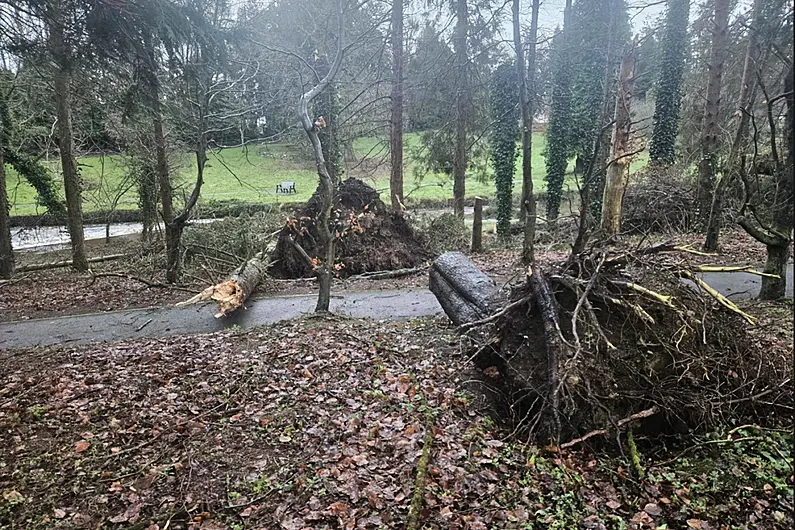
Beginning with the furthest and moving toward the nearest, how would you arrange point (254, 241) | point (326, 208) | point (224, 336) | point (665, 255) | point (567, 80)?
point (567, 80)
point (254, 241)
point (326, 208)
point (224, 336)
point (665, 255)

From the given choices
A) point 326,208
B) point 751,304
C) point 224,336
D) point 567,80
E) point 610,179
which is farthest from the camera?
point 567,80

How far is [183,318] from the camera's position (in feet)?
27.3

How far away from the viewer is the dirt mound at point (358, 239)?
1267cm

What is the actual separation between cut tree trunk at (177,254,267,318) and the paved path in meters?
0.15

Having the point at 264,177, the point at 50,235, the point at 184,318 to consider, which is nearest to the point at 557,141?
the point at 184,318

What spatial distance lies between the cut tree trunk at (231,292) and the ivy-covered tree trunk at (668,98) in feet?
48.9

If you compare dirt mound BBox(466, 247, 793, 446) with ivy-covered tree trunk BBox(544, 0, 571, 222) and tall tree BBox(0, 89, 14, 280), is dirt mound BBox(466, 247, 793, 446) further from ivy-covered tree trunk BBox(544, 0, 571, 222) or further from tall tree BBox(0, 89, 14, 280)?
ivy-covered tree trunk BBox(544, 0, 571, 222)

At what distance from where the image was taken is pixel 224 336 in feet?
22.4

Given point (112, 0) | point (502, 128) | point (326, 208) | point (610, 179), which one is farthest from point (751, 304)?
point (502, 128)

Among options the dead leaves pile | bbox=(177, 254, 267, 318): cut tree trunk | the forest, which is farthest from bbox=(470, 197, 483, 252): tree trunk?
the dead leaves pile

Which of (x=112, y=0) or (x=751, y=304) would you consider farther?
(x=112, y=0)

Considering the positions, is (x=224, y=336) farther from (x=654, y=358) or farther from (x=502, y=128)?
(x=502, y=128)

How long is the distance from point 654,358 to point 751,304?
89 cm

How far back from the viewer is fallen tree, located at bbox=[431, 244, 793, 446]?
4094mm
